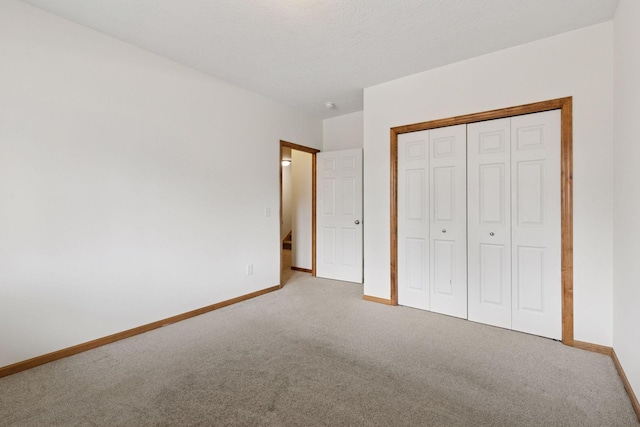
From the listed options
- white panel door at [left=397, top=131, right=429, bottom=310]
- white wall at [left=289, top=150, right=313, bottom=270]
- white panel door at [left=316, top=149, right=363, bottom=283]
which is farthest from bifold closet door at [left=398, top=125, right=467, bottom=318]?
white wall at [left=289, top=150, right=313, bottom=270]

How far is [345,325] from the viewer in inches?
113

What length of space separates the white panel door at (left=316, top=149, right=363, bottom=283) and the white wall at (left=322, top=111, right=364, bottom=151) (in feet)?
0.90

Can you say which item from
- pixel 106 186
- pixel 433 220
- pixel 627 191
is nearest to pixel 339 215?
pixel 433 220

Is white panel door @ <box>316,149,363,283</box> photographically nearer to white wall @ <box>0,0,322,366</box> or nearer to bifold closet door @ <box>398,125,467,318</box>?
bifold closet door @ <box>398,125,467,318</box>

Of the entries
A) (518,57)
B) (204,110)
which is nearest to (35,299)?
(204,110)

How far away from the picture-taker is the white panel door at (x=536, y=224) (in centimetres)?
254

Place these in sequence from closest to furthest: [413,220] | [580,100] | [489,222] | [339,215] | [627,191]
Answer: [627,191]
[580,100]
[489,222]
[413,220]
[339,215]

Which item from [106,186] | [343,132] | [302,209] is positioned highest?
[343,132]

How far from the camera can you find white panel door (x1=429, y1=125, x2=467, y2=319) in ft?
9.90

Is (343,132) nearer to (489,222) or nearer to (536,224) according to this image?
(489,222)

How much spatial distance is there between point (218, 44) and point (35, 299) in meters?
2.53

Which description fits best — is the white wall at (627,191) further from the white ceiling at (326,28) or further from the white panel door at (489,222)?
the white panel door at (489,222)

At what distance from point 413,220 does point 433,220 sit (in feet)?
0.73

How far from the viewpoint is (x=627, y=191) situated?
6.22ft
